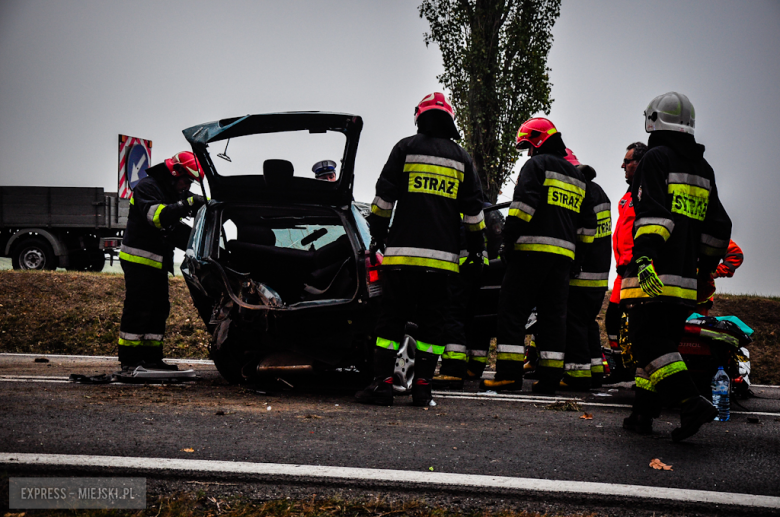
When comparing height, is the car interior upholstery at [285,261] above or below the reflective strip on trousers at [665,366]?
above

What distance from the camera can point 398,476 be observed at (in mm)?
2873

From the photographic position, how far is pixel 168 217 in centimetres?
594

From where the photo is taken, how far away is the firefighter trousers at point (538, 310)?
5.64 meters

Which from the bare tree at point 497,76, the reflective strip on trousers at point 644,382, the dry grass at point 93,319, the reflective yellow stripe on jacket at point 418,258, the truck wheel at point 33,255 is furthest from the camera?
the truck wheel at point 33,255

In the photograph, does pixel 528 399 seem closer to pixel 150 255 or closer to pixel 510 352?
pixel 510 352

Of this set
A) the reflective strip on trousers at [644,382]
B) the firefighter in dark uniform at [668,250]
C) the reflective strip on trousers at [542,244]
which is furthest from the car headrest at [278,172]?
the reflective strip on trousers at [644,382]

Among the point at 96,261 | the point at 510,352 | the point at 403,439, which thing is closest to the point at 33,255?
the point at 96,261

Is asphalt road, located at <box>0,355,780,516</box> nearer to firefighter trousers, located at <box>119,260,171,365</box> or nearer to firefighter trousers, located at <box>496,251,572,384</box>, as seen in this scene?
firefighter trousers, located at <box>496,251,572,384</box>

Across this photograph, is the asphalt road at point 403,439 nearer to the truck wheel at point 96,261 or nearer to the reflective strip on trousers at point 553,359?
the reflective strip on trousers at point 553,359

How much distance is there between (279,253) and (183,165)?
1.30 metres

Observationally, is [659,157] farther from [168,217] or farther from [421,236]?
[168,217]

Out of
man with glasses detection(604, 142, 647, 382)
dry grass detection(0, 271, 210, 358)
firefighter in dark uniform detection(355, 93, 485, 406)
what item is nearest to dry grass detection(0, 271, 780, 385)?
dry grass detection(0, 271, 210, 358)

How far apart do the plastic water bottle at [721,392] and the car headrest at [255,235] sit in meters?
3.72

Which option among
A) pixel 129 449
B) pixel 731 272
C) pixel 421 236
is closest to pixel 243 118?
pixel 421 236
